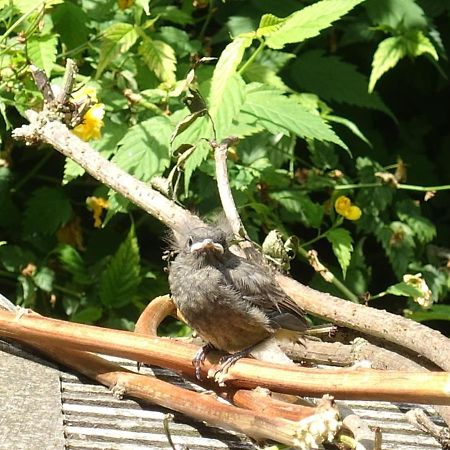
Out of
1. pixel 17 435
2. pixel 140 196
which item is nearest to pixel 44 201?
pixel 140 196

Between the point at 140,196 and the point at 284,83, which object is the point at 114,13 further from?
the point at 140,196

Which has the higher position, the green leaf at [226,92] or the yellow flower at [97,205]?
the green leaf at [226,92]

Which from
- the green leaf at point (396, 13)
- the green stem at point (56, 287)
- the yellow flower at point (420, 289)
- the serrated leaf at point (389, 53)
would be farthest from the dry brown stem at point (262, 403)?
the green leaf at point (396, 13)

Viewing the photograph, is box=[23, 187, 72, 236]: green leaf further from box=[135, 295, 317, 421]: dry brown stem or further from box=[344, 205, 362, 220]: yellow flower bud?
box=[135, 295, 317, 421]: dry brown stem

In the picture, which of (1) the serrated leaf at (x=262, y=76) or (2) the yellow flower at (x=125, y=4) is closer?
(2) the yellow flower at (x=125, y=4)

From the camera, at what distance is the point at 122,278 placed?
389cm

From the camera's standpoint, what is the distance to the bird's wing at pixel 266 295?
2.81 metres

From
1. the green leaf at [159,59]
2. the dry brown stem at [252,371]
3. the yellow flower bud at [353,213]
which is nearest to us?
the dry brown stem at [252,371]

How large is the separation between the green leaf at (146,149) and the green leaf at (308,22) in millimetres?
493

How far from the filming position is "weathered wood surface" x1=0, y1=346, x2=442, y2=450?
2152mm

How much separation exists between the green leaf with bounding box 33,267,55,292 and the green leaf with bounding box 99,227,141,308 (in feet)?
0.74

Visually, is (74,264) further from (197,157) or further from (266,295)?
(266,295)

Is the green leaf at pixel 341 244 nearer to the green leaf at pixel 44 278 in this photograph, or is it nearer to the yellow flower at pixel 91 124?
the yellow flower at pixel 91 124

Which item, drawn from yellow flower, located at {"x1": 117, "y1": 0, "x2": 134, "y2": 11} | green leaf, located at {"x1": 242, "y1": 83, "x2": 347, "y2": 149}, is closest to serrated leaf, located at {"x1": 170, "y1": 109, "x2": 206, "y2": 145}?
green leaf, located at {"x1": 242, "y1": 83, "x2": 347, "y2": 149}
